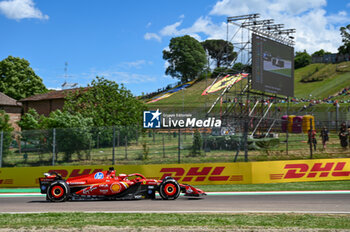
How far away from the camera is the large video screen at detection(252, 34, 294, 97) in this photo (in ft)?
91.7

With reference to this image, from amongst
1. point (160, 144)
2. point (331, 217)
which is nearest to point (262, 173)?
point (160, 144)

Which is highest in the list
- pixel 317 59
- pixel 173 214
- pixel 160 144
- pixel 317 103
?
pixel 317 59

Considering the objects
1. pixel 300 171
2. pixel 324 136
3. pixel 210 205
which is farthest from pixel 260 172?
pixel 210 205

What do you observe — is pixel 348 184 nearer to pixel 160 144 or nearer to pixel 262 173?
pixel 262 173

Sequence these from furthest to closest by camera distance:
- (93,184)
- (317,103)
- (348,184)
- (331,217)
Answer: (317,103) → (348,184) → (93,184) → (331,217)

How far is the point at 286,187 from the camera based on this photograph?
48.4 feet

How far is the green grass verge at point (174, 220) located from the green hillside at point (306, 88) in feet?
152

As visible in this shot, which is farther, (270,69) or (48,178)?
(270,69)

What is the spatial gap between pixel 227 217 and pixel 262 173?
8.62 metres

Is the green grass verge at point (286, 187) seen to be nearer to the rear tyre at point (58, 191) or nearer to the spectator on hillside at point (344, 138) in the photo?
the spectator on hillside at point (344, 138)

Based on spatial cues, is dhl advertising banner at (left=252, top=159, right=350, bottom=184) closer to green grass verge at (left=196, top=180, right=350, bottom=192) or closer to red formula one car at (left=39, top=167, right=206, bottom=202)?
green grass verge at (left=196, top=180, right=350, bottom=192)

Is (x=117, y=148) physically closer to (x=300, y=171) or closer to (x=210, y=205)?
(x=300, y=171)

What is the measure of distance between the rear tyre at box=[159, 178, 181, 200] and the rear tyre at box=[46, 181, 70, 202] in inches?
112

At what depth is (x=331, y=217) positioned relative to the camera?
26.3 ft
